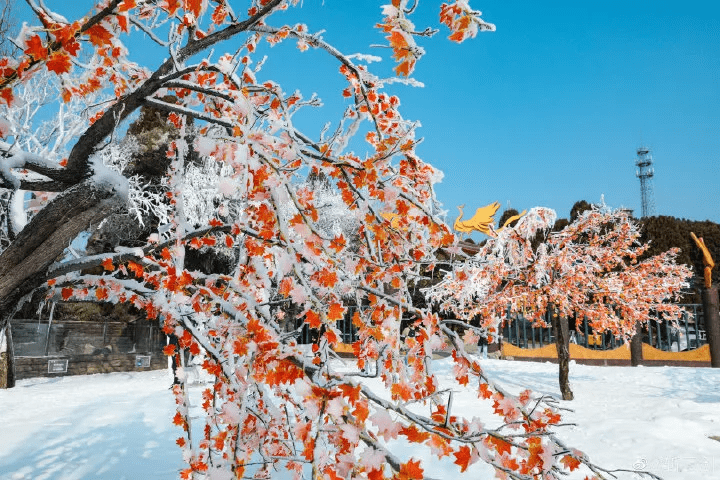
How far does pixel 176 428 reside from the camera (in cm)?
786

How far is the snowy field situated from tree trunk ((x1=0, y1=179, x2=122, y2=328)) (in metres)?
3.34

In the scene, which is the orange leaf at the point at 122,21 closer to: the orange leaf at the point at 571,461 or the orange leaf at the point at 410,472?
the orange leaf at the point at 410,472

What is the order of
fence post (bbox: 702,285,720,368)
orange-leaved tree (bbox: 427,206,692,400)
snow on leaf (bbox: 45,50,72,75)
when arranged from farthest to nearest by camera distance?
fence post (bbox: 702,285,720,368)
orange-leaved tree (bbox: 427,206,692,400)
snow on leaf (bbox: 45,50,72,75)

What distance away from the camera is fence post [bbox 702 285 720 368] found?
43.0 ft

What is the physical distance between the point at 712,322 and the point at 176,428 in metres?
13.8

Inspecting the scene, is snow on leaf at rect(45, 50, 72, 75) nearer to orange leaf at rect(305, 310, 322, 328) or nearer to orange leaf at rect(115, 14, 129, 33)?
orange leaf at rect(115, 14, 129, 33)

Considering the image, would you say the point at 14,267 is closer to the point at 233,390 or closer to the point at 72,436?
the point at 233,390

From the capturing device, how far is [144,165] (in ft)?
58.6

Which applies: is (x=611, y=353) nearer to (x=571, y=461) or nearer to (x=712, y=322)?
(x=712, y=322)

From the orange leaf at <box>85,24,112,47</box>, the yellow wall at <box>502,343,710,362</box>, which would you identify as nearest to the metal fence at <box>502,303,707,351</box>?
the yellow wall at <box>502,343,710,362</box>

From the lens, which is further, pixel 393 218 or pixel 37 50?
pixel 393 218

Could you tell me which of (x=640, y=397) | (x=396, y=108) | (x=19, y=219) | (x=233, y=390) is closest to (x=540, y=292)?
(x=640, y=397)

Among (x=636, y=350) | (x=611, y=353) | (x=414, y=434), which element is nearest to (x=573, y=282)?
(x=636, y=350)

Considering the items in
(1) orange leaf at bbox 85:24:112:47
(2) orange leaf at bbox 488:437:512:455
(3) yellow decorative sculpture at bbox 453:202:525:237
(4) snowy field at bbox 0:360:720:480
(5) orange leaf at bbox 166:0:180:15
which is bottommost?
(4) snowy field at bbox 0:360:720:480
